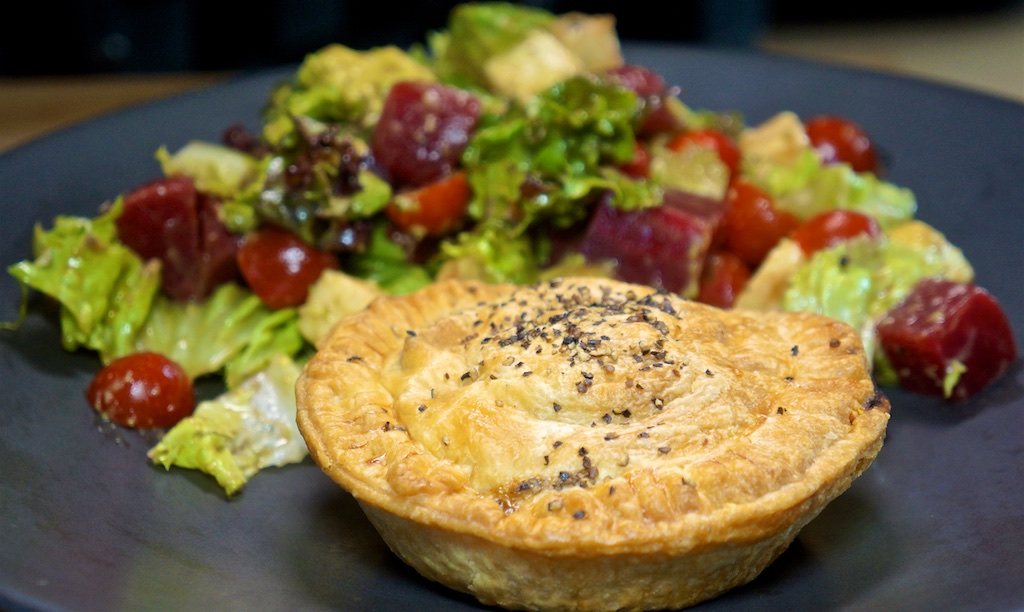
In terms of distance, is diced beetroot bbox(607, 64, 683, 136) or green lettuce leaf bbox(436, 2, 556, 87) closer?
diced beetroot bbox(607, 64, 683, 136)

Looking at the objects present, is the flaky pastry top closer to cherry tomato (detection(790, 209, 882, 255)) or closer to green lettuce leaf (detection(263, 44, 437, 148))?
cherry tomato (detection(790, 209, 882, 255))

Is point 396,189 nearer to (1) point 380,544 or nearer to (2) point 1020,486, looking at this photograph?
(1) point 380,544

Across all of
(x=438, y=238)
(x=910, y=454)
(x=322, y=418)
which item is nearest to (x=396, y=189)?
(x=438, y=238)

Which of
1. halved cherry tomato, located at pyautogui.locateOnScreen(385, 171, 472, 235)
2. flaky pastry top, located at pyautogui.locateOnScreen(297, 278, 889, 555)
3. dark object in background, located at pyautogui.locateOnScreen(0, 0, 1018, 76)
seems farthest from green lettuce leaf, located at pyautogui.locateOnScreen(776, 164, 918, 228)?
dark object in background, located at pyautogui.locateOnScreen(0, 0, 1018, 76)

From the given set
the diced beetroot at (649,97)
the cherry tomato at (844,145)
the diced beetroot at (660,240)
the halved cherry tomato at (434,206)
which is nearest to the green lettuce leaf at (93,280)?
the halved cherry tomato at (434,206)

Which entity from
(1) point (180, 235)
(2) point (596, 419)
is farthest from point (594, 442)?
(1) point (180, 235)

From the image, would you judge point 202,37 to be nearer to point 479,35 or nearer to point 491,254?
point 479,35

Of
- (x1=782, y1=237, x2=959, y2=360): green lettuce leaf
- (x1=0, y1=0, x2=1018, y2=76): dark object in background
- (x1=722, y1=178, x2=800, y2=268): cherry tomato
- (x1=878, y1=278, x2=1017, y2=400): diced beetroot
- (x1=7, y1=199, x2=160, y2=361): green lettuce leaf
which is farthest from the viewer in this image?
(x1=0, y1=0, x2=1018, y2=76): dark object in background

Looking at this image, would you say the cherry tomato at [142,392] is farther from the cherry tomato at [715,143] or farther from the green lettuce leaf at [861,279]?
the cherry tomato at [715,143]
